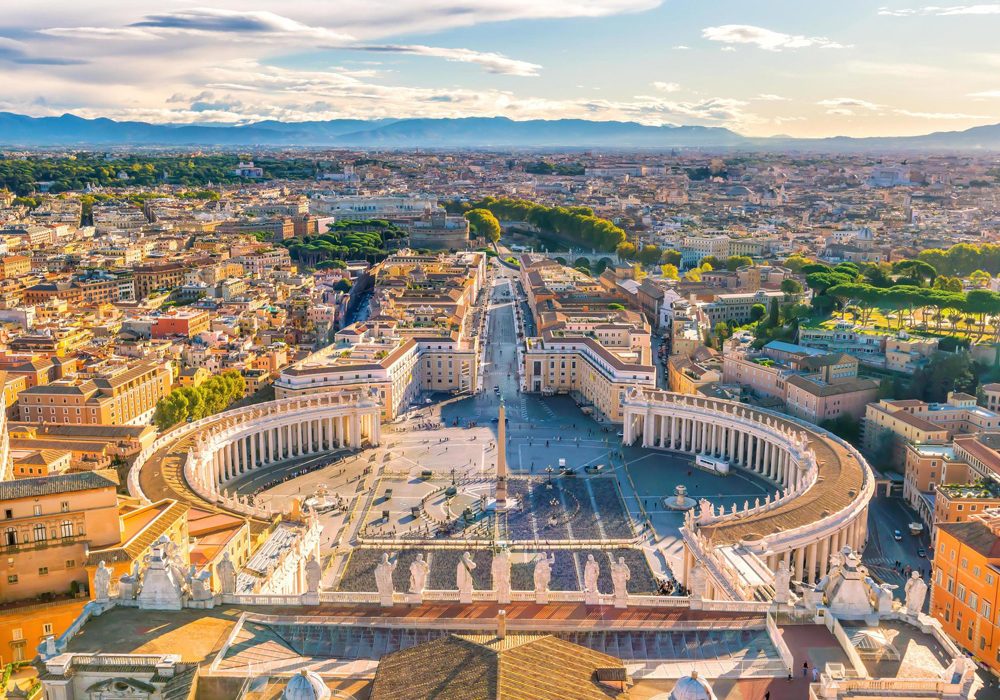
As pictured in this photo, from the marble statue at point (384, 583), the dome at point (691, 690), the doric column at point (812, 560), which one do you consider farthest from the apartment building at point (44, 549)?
the doric column at point (812, 560)

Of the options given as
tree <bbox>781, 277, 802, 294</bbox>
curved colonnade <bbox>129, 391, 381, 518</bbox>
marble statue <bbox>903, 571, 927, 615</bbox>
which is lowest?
curved colonnade <bbox>129, 391, 381, 518</bbox>

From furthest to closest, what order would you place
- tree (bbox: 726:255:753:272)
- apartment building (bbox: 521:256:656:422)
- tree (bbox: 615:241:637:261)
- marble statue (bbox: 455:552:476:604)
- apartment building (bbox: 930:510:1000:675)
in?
tree (bbox: 615:241:637:261) → tree (bbox: 726:255:753:272) → apartment building (bbox: 521:256:656:422) → apartment building (bbox: 930:510:1000:675) → marble statue (bbox: 455:552:476:604)

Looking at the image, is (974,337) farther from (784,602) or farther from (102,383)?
(102,383)

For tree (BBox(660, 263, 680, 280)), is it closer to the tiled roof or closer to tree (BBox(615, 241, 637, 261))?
tree (BBox(615, 241, 637, 261))

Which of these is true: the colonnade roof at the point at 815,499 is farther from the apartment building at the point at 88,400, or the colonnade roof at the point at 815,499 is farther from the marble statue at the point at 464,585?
the apartment building at the point at 88,400

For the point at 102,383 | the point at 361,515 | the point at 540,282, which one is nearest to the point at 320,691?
the point at 361,515

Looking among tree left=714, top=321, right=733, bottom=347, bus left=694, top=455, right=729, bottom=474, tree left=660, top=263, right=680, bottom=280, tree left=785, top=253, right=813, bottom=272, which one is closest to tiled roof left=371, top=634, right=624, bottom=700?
bus left=694, top=455, right=729, bottom=474
